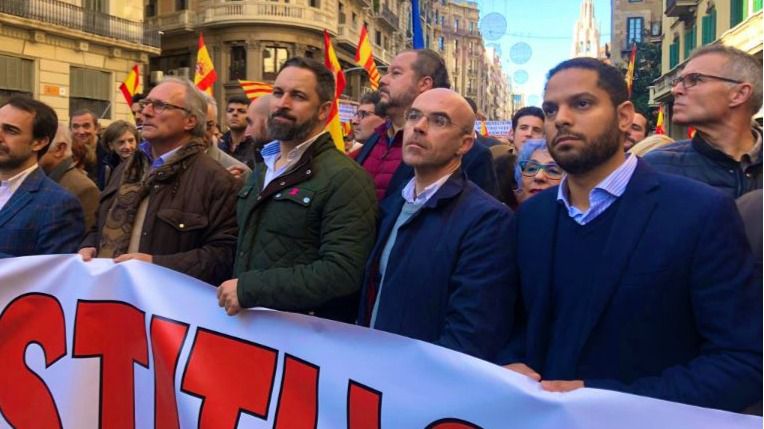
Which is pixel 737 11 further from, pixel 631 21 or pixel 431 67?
pixel 631 21

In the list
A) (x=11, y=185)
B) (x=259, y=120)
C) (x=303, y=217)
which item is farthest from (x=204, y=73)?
(x=303, y=217)

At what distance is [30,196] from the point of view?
365 centimetres

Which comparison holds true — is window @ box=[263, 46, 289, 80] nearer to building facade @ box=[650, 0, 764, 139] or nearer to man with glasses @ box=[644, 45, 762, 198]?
building facade @ box=[650, 0, 764, 139]

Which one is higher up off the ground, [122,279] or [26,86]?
[26,86]

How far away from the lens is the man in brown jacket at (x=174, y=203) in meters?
3.33

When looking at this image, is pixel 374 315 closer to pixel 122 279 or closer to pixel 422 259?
pixel 422 259

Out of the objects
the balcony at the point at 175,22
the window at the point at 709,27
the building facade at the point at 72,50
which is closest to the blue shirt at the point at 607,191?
the building facade at the point at 72,50

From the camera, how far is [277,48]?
35.9m

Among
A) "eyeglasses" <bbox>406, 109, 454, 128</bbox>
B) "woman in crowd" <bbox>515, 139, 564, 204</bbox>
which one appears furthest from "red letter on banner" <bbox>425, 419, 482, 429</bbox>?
"woman in crowd" <bbox>515, 139, 564, 204</bbox>

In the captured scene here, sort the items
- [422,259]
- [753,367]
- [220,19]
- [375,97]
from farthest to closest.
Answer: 1. [220,19]
2. [375,97]
3. [422,259]
4. [753,367]

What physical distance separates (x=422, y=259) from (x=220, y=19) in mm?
34637

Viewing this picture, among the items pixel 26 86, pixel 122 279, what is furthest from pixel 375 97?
pixel 26 86

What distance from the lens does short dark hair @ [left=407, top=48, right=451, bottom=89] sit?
13.2 feet

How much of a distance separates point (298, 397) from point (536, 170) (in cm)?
158
